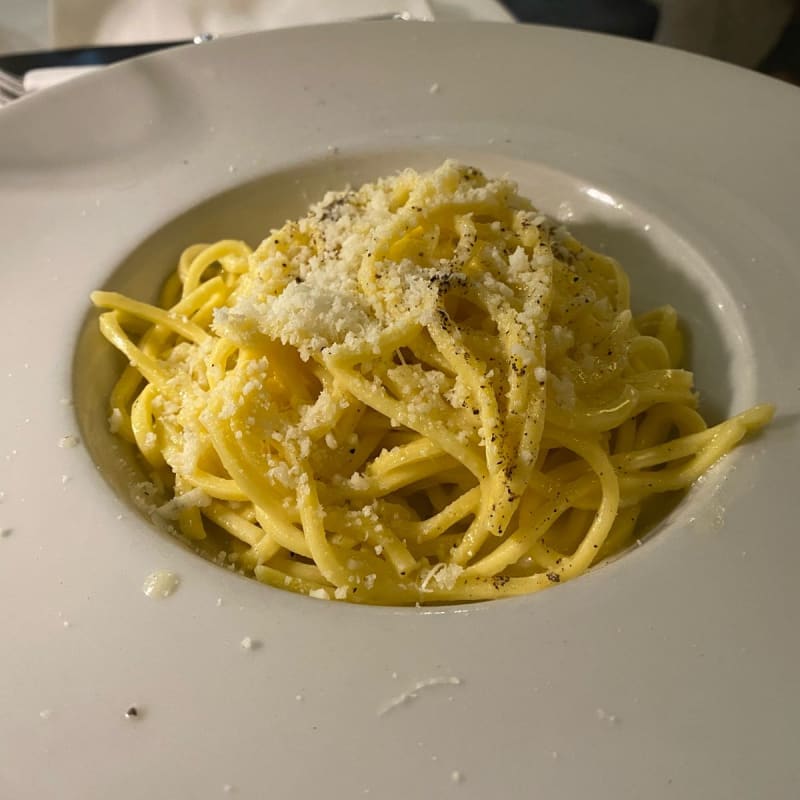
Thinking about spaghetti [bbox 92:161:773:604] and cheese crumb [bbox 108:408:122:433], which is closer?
spaghetti [bbox 92:161:773:604]

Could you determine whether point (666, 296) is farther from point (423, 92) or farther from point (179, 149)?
point (179, 149)

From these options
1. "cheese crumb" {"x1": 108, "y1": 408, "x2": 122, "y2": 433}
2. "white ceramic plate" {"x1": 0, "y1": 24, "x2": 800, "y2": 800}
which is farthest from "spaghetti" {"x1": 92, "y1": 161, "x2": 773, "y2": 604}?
"white ceramic plate" {"x1": 0, "y1": 24, "x2": 800, "y2": 800}

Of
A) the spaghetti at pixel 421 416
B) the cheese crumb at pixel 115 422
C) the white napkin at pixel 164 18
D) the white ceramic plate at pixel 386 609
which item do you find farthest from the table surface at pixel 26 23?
the cheese crumb at pixel 115 422

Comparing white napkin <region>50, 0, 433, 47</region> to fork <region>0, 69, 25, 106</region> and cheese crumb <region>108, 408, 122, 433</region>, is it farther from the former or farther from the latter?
cheese crumb <region>108, 408, 122, 433</region>

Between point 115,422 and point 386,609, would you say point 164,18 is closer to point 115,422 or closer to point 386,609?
point 115,422

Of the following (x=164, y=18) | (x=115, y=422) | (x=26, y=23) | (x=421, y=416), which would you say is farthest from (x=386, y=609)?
(x=26, y=23)

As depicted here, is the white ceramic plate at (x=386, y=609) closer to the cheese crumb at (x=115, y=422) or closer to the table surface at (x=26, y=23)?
the cheese crumb at (x=115, y=422)
